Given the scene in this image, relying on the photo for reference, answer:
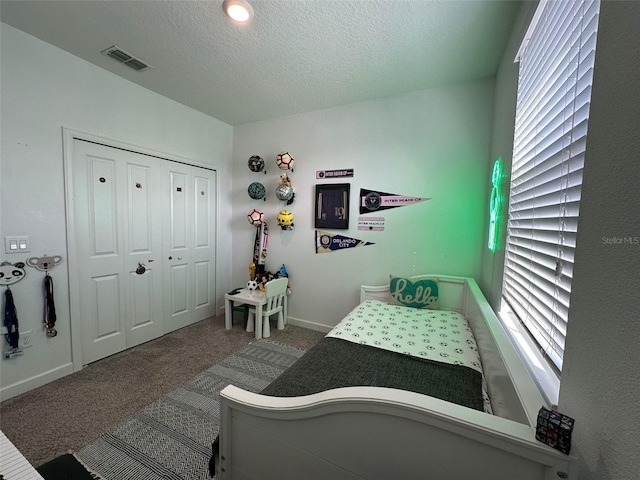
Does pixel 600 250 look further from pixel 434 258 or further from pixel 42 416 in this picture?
pixel 42 416

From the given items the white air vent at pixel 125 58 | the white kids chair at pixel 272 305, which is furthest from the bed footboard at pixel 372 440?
the white air vent at pixel 125 58

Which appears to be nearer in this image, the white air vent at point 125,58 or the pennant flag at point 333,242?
the white air vent at point 125,58

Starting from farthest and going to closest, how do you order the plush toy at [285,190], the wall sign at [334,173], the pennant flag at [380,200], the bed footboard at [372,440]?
the plush toy at [285,190] → the wall sign at [334,173] → the pennant flag at [380,200] → the bed footboard at [372,440]

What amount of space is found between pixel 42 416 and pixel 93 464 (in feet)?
2.17

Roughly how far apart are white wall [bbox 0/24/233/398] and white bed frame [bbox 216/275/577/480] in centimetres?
200

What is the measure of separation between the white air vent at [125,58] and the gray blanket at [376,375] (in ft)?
8.53

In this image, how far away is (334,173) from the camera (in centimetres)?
280

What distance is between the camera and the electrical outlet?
1.82 meters

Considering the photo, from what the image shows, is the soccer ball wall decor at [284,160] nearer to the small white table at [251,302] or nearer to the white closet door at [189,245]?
the white closet door at [189,245]

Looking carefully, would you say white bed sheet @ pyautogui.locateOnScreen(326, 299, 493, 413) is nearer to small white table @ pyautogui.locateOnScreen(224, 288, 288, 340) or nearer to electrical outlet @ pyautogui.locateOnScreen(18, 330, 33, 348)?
small white table @ pyautogui.locateOnScreen(224, 288, 288, 340)

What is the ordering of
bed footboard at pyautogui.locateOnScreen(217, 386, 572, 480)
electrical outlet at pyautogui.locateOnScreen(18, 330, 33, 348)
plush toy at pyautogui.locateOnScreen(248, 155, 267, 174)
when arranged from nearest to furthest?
bed footboard at pyautogui.locateOnScreen(217, 386, 572, 480) → electrical outlet at pyautogui.locateOnScreen(18, 330, 33, 348) → plush toy at pyautogui.locateOnScreen(248, 155, 267, 174)

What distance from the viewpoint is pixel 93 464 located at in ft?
4.33

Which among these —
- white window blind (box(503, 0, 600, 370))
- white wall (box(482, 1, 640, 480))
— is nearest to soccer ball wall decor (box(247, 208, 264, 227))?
white window blind (box(503, 0, 600, 370))

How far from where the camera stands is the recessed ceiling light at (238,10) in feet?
4.74
